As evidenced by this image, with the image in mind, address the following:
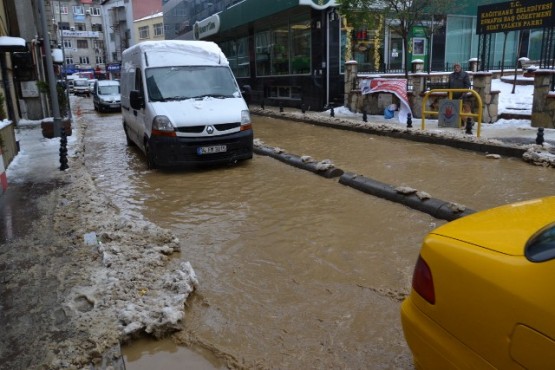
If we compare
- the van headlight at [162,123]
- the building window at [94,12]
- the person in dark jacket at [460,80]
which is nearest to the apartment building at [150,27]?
the building window at [94,12]

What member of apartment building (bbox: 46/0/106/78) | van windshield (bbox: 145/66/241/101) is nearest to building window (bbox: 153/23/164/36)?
apartment building (bbox: 46/0/106/78)

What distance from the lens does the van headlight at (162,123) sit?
8633 mm

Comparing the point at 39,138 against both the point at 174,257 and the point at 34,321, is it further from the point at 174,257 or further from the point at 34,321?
the point at 34,321

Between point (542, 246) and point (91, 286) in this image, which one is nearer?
point (542, 246)

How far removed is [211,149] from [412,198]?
3.88m

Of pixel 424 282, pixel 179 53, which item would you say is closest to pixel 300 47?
pixel 179 53

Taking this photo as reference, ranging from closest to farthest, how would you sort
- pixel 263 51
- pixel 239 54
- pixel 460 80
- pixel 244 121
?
pixel 244 121, pixel 460 80, pixel 263 51, pixel 239 54

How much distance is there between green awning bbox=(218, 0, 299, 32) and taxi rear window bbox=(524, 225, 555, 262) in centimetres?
1807

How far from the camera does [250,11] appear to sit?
2330 centimetres

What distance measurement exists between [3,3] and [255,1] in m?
10.4

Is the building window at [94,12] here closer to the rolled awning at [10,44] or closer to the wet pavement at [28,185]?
the rolled awning at [10,44]

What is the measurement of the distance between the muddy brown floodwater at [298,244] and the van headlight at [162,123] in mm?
917

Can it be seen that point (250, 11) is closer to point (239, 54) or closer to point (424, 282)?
point (239, 54)

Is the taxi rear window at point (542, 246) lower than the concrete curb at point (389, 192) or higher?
higher
